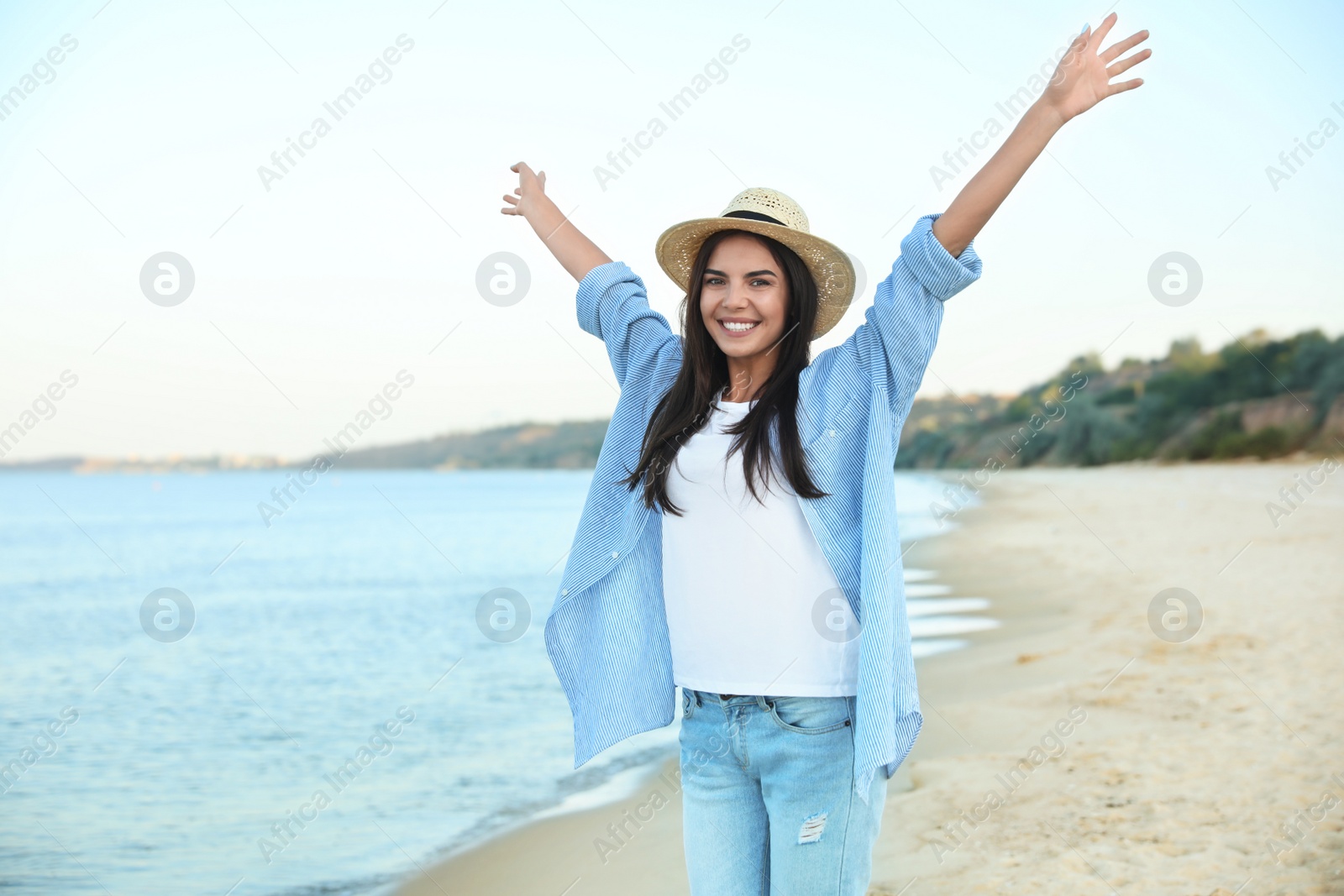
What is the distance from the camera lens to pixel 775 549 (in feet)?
5.65

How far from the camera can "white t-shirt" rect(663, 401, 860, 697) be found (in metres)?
1.69

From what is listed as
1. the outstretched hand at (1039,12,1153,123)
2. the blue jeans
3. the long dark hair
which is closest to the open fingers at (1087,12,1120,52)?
the outstretched hand at (1039,12,1153,123)

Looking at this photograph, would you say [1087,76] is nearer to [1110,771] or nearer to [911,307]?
[911,307]

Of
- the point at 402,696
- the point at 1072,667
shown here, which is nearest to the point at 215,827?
the point at 402,696

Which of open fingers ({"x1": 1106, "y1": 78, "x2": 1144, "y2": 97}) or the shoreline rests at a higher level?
open fingers ({"x1": 1106, "y1": 78, "x2": 1144, "y2": 97})

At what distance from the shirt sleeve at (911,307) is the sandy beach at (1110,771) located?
2.15 m

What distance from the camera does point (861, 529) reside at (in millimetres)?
1668

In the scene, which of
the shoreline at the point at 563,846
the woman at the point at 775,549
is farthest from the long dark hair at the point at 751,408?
the shoreline at the point at 563,846

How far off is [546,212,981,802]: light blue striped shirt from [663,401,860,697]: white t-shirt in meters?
0.05

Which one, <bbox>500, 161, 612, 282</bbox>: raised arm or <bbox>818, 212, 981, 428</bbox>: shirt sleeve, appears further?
<bbox>500, 161, 612, 282</bbox>: raised arm

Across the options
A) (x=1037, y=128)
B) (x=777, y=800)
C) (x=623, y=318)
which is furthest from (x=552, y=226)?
(x=777, y=800)

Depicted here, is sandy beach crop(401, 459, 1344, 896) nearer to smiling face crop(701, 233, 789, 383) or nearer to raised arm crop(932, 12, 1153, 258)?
smiling face crop(701, 233, 789, 383)

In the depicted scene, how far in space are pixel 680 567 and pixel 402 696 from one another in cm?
679

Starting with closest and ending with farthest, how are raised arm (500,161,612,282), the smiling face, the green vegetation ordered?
the smiling face, raised arm (500,161,612,282), the green vegetation
